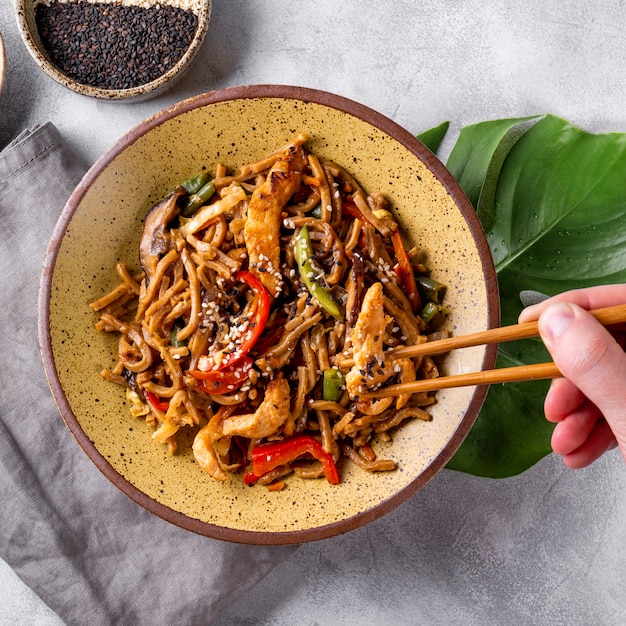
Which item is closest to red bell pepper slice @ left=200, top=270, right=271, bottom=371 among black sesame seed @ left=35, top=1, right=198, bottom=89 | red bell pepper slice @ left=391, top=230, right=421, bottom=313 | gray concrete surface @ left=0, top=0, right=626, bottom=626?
red bell pepper slice @ left=391, top=230, right=421, bottom=313

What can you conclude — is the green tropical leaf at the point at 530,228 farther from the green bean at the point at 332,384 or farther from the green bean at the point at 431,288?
the green bean at the point at 332,384

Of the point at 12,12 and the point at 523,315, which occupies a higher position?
the point at 12,12

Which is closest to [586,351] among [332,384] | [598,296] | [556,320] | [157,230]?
[556,320]

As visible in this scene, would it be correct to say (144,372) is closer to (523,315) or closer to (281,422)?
(281,422)

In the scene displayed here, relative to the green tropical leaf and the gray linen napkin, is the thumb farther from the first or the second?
the gray linen napkin

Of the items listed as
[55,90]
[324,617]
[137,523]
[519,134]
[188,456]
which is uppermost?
[55,90]

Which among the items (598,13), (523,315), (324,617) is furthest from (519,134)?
(324,617)

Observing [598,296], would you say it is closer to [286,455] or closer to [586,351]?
[586,351]

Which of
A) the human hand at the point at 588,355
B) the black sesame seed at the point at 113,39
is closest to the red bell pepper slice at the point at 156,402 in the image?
the human hand at the point at 588,355
